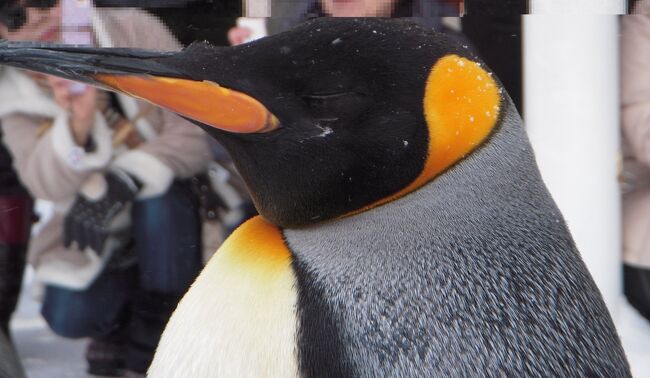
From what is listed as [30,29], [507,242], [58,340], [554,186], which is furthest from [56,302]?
[507,242]

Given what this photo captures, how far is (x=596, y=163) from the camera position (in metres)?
0.95

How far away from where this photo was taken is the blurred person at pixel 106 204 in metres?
1.07

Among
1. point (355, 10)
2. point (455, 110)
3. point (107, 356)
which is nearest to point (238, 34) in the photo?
point (355, 10)

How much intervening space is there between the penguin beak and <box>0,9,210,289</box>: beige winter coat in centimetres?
54

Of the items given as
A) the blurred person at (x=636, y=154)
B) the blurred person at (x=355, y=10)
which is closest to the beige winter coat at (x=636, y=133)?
the blurred person at (x=636, y=154)

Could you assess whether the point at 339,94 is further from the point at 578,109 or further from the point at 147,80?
the point at 578,109

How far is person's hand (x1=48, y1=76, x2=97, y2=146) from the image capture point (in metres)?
1.08

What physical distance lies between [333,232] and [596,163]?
52cm

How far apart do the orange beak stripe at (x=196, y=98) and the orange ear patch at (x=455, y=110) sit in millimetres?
105

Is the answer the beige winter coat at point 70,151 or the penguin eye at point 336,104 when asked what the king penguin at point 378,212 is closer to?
the penguin eye at point 336,104

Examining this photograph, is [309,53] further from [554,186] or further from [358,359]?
[554,186]

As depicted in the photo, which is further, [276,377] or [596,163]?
[596,163]

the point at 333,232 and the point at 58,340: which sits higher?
the point at 333,232

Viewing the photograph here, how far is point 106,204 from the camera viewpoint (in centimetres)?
111
